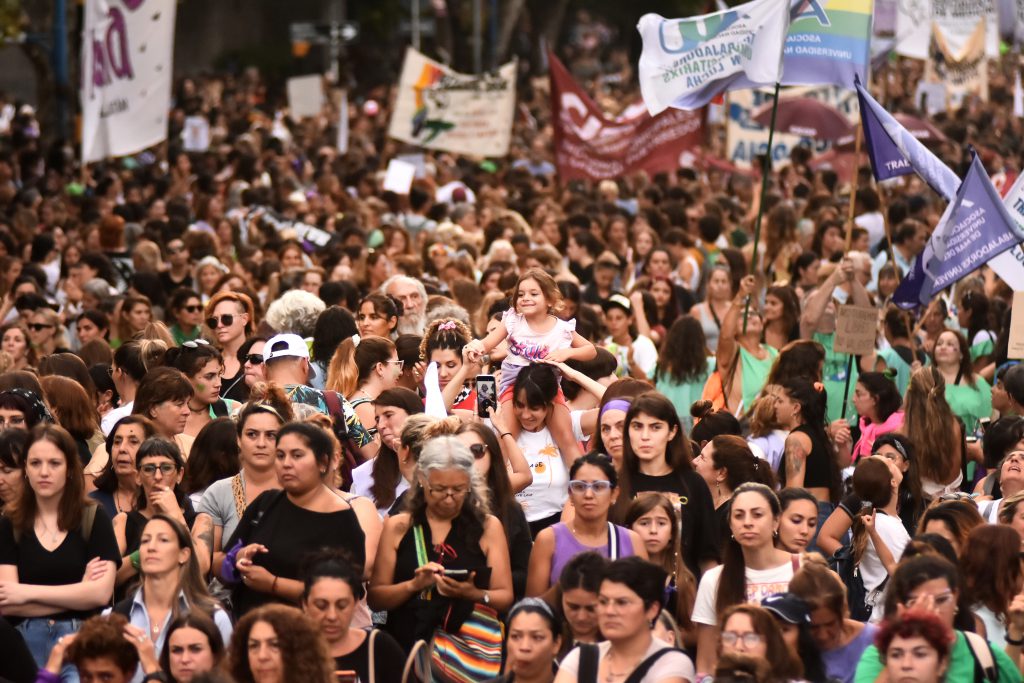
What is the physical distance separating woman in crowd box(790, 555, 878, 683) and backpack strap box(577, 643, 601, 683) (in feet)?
2.53

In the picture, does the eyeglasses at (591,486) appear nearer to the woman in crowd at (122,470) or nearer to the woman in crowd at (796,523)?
the woman in crowd at (796,523)

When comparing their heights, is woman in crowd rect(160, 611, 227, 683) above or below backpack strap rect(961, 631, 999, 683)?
below

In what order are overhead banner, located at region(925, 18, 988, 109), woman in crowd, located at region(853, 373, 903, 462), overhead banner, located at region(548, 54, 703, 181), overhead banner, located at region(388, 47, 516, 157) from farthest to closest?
overhead banner, located at region(925, 18, 988, 109), overhead banner, located at region(388, 47, 516, 157), overhead banner, located at region(548, 54, 703, 181), woman in crowd, located at region(853, 373, 903, 462)

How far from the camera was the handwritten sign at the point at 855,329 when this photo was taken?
11461mm

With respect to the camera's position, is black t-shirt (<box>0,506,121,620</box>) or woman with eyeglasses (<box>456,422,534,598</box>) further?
woman with eyeglasses (<box>456,422,534,598</box>)

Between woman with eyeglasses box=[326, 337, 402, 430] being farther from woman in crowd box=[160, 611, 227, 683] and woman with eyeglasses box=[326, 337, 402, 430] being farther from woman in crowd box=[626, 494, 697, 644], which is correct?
woman in crowd box=[160, 611, 227, 683]

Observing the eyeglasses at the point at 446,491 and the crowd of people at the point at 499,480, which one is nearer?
the crowd of people at the point at 499,480

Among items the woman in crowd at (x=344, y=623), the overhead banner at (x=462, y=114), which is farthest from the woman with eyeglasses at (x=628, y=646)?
the overhead banner at (x=462, y=114)

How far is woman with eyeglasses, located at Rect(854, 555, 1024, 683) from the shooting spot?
639 cm

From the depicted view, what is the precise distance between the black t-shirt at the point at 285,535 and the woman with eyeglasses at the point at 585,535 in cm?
70

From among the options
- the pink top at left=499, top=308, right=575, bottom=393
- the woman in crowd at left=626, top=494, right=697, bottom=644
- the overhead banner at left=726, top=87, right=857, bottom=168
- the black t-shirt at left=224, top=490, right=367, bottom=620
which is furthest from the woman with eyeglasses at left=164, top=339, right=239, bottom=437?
the overhead banner at left=726, top=87, right=857, bottom=168

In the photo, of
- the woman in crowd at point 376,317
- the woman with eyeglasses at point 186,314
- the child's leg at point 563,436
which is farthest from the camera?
the woman with eyeglasses at point 186,314

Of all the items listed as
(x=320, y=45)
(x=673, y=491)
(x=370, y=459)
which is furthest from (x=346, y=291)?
(x=320, y=45)

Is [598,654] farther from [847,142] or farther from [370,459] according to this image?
[847,142]
